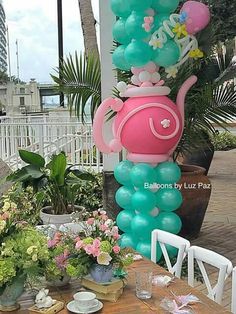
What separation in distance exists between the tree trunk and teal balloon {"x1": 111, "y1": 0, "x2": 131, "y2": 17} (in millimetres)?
3702

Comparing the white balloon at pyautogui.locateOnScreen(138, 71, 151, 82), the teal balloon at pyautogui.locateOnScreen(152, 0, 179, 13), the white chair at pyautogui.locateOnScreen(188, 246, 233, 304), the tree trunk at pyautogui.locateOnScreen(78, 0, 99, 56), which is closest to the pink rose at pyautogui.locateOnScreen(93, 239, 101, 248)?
the white chair at pyautogui.locateOnScreen(188, 246, 233, 304)

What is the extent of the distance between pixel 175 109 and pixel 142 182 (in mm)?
648

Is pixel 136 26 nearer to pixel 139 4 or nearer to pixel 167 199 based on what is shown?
pixel 139 4

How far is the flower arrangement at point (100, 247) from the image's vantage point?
1810 millimetres

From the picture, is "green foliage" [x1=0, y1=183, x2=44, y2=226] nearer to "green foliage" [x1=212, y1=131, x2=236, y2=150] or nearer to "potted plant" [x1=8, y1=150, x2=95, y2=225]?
"potted plant" [x1=8, y1=150, x2=95, y2=225]

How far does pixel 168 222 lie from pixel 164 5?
5.68 feet

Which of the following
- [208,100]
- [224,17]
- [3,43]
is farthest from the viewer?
[3,43]

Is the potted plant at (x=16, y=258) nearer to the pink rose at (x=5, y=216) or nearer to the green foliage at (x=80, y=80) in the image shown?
the pink rose at (x=5, y=216)

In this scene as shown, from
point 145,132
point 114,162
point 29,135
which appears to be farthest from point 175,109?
point 29,135

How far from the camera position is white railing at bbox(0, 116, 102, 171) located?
6227 mm

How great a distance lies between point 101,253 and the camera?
181cm

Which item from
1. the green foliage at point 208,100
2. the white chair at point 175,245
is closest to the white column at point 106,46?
the green foliage at point 208,100

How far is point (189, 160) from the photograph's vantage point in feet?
25.8

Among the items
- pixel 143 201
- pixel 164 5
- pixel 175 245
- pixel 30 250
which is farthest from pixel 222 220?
pixel 30 250
